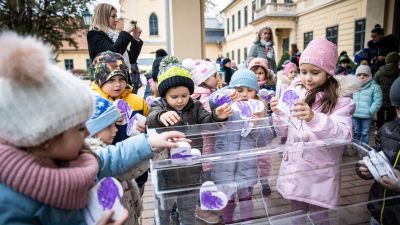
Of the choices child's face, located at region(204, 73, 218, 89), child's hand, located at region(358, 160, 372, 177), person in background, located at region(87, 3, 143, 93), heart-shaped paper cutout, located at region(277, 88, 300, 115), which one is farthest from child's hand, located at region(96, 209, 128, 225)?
child's face, located at region(204, 73, 218, 89)

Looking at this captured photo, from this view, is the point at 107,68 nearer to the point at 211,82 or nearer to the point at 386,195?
the point at 211,82

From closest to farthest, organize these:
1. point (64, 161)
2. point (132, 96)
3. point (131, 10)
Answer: point (64, 161) < point (132, 96) < point (131, 10)

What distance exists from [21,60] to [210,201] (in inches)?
40.9

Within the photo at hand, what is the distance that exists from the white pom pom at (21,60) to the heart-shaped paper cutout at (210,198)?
0.92 metres

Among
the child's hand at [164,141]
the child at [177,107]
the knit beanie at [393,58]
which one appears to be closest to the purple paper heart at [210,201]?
the child at [177,107]

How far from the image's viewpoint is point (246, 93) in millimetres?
2447

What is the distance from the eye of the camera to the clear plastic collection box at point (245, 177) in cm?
139

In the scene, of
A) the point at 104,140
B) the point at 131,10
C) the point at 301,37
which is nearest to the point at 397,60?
the point at 104,140

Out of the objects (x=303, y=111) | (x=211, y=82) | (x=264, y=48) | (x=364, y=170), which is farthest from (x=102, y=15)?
(x=264, y=48)

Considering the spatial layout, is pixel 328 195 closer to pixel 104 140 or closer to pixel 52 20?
pixel 104 140

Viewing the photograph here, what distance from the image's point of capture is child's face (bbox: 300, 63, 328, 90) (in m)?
1.85

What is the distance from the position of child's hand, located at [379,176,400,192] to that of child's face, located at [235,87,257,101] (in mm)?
1225

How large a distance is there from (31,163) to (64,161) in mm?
125

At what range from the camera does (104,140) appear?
1.60 meters
